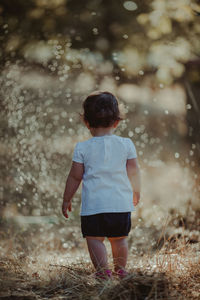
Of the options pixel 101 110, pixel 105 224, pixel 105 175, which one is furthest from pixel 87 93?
pixel 105 224

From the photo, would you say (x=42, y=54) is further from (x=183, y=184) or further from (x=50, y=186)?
(x=183, y=184)

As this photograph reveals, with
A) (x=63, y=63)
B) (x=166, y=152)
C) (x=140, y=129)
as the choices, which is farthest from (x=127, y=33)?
(x=166, y=152)

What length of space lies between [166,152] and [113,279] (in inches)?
99.7

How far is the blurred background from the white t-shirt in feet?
5.64

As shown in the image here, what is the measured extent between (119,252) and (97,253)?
0.13m

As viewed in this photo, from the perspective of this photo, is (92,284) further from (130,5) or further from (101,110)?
(130,5)

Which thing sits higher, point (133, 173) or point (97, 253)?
point (133, 173)

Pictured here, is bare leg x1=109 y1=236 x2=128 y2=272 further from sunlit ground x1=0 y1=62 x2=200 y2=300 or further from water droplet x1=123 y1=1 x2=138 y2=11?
water droplet x1=123 y1=1 x2=138 y2=11

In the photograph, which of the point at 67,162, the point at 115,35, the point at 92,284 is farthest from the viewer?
the point at 115,35

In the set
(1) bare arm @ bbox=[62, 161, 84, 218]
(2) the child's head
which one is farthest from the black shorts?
(2) the child's head

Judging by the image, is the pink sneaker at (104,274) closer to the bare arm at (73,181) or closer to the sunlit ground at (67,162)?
the bare arm at (73,181)

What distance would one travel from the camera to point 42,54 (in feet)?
14.3

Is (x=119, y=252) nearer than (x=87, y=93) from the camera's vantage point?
Yes

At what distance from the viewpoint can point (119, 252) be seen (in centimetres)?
184
